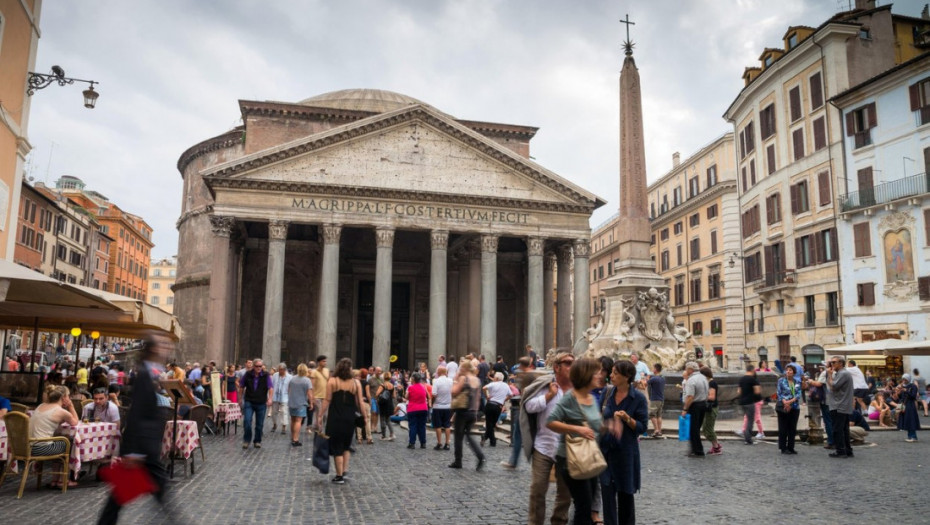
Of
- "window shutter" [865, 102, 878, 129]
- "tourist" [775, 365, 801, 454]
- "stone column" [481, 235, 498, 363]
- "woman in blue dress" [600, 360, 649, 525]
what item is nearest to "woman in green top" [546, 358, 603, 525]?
"woman in blue dress" [600, 360, 649, 525]

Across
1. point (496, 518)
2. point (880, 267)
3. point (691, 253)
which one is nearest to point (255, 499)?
point (496, 518)

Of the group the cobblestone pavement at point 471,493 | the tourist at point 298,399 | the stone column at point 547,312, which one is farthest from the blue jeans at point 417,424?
the stone column at point 547,312

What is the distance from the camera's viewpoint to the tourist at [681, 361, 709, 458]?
9172mm

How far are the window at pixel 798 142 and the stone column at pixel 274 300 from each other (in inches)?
767

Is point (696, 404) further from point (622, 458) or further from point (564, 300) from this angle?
point (564, 300)

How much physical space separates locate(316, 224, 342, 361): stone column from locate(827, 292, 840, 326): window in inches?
695

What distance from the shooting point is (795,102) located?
2573 centimetres

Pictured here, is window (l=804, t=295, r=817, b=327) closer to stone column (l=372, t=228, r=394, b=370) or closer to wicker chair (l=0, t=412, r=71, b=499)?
stone column (l=372, t=228, r=394, b=370)

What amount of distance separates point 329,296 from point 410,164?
5969mm

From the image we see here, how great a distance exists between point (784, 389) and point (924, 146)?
15.2 metres

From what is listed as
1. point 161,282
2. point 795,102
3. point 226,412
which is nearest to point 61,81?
point 226,412

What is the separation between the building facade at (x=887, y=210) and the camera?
66.8 ft

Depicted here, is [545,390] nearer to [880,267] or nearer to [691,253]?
[880,267]

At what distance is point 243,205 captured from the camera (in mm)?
24188
